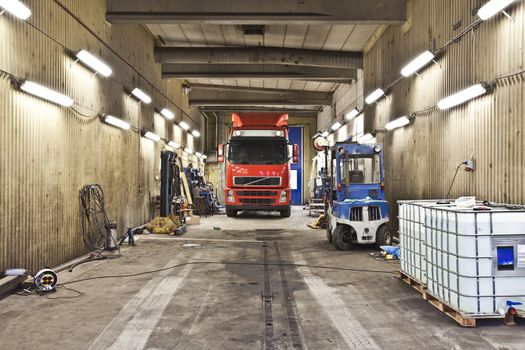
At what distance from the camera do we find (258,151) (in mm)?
16812

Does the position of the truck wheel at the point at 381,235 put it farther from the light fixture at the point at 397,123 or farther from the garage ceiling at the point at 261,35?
the garage ceiling at the point at 261,35

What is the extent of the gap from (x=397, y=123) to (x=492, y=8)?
189 inches

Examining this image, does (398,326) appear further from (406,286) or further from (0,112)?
(0,112)

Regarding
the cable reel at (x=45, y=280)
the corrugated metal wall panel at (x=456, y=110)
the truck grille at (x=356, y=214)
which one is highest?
the corrugated metal wall panel at (x=456, y=110)

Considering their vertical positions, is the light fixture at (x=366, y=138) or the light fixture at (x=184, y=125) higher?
the light fixture at (x=184, y=125)

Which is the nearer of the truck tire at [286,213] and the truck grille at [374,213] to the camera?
the truck grille at [374,213]

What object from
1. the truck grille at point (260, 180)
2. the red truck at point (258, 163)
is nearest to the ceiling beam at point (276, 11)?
the red truck at point (258, 163)

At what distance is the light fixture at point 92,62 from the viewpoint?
27.1 ft

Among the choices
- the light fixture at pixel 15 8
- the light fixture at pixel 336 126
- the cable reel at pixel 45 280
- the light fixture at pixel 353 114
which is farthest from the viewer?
the light fixture at pixel 336 126

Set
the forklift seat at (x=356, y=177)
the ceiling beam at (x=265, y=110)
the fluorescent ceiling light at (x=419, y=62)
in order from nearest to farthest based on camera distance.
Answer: the fluorescent ceiling light at (x=419, y=62) → the forklift seat at (x=356, y=177) → the ceiling beam at (x=265, y=110)

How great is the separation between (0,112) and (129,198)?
6395mm

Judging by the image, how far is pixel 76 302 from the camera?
5621mm

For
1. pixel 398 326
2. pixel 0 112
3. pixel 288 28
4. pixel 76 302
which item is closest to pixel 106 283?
pixel 76 302

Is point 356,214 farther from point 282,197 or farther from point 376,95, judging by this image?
point 282,197
